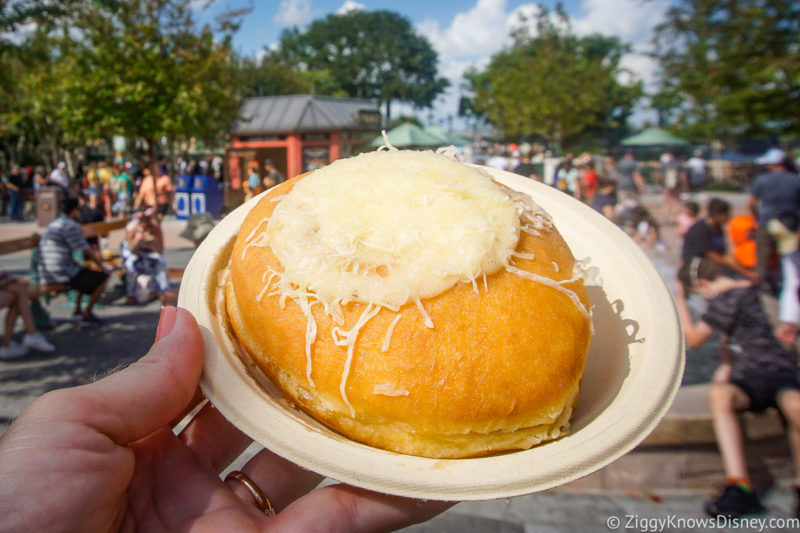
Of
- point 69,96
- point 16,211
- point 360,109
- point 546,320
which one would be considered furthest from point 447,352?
point 360,109

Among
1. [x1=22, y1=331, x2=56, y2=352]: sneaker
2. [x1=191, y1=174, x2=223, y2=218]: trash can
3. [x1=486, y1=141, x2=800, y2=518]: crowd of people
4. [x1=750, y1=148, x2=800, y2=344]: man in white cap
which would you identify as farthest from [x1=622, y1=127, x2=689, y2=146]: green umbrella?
[x1=22, y1=331, x2=56, y2=352]: sneaker

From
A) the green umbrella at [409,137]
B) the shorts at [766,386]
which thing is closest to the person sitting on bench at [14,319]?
the shorts at [766,386]

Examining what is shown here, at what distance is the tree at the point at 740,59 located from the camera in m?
13.2

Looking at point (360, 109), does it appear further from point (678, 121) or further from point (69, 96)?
point (69, 96)

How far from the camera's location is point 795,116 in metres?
16.0

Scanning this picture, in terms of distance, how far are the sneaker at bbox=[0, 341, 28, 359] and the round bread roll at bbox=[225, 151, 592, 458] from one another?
605 centimetres

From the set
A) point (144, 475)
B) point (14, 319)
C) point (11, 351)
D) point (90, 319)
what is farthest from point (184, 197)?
point (144, 475)

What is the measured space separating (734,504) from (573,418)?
3027 millimetres

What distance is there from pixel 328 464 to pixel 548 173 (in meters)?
24.9

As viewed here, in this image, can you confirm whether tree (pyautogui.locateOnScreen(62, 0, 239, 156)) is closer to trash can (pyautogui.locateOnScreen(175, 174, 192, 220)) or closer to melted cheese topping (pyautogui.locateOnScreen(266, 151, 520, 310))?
trash can (pyautogui.locateOnScreen(175, 174, 192, 220))

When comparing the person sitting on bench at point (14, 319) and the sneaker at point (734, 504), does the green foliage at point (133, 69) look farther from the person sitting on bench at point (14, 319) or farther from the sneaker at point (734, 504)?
the sneaker at point (734, 504)

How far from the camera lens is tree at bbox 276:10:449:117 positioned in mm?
71188

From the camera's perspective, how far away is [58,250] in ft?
22.9

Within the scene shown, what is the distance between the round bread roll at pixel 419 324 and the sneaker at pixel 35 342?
238 inches
